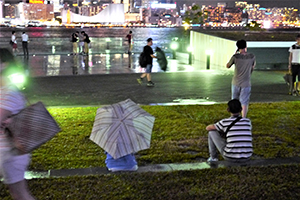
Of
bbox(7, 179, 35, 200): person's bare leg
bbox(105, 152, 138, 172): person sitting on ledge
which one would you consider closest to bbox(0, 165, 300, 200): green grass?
bbox(105, 152, 138, 172): person sitting on ledge

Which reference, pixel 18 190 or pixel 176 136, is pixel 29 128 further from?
pixel 176 136

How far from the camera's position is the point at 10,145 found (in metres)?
4.07

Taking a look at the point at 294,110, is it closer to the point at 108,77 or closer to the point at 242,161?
the point at 242,161

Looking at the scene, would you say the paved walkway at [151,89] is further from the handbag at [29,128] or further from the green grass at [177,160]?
the handbag at [29,128]

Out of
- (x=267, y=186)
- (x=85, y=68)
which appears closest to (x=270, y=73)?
(x=85, y=68)

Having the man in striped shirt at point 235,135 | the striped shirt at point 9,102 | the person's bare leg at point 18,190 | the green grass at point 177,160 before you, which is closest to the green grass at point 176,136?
the green grass at point 177,160

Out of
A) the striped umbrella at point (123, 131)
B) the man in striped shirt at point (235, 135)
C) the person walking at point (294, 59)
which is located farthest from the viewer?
the person walking at point (294, 59)

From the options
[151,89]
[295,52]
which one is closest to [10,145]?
[295,52]

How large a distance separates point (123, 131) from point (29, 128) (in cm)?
207

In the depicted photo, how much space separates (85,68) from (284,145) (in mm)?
13979

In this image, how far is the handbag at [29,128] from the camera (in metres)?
3.99

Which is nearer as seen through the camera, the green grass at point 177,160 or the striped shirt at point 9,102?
the striped shirt at point 9,102

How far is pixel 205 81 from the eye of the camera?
52.8 feet

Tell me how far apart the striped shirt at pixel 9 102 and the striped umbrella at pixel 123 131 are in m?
1.93
